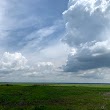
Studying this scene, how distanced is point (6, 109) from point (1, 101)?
10.6 m

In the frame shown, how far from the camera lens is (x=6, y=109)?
4666 cm

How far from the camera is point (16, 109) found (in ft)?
154

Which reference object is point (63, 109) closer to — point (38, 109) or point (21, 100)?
point (38, 109)

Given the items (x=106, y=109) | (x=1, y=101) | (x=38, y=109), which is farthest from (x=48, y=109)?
(x=1, y=101)

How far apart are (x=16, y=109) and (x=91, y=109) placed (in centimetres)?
1512

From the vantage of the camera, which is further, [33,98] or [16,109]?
[33,98]

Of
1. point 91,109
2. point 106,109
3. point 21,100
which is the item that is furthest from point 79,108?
point 21,100

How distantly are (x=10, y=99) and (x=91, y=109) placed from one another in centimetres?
2277

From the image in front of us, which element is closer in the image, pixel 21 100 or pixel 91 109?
pixel 91 109

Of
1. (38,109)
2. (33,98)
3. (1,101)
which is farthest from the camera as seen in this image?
(33,98)

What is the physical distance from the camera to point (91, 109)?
46281 millimetres

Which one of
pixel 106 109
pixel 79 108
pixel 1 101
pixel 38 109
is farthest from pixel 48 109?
pixel 1 101

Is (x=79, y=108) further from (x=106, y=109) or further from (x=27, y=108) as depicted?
(x=27, y=108)

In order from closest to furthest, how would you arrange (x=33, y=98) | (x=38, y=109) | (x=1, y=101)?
(x=38, y=109)
(x=1, y=101)
(x=33, y=98)
